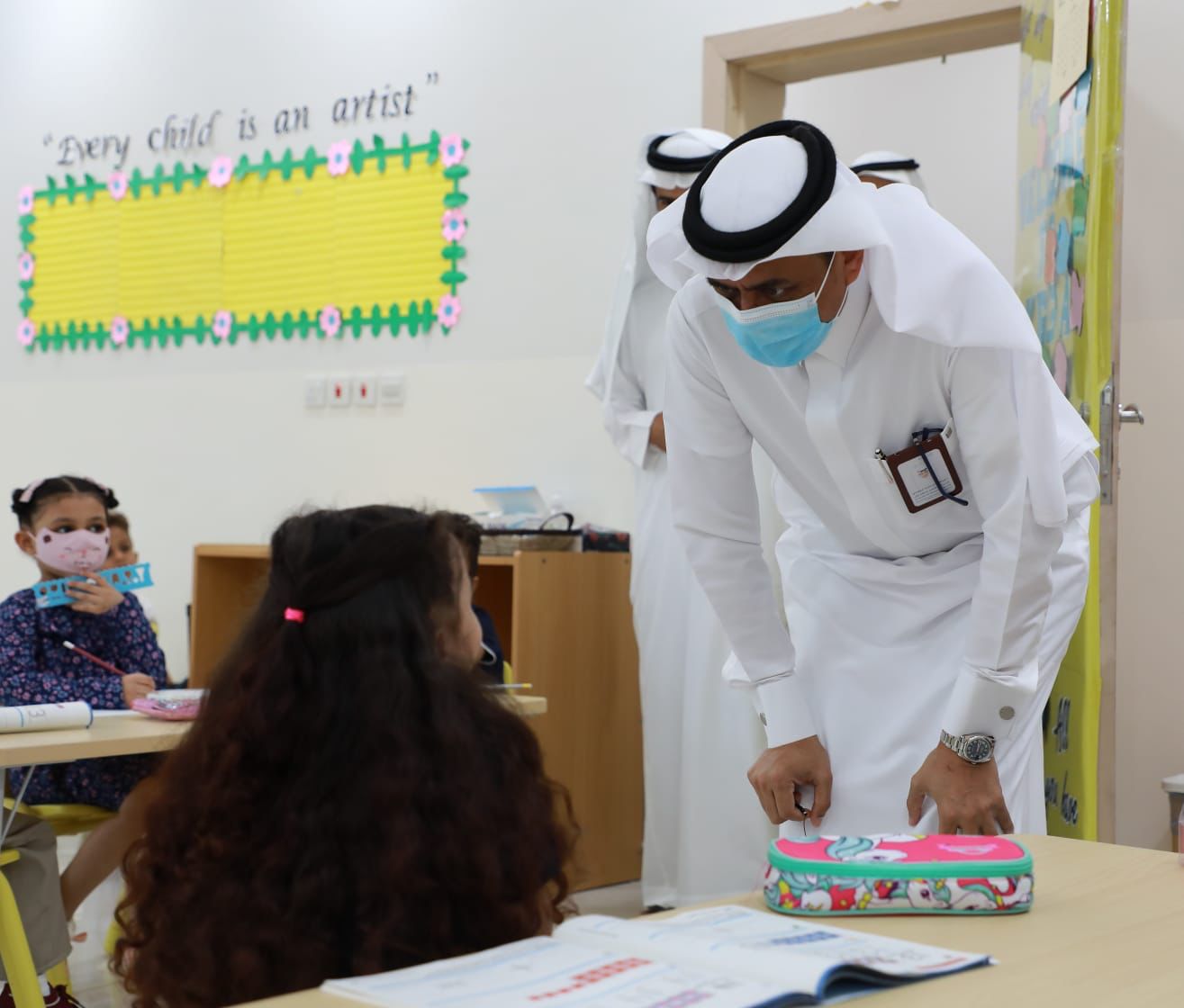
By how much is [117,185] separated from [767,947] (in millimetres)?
5146

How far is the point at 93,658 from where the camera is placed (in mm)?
3137

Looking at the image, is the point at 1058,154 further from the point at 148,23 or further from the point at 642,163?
the point at 148,23

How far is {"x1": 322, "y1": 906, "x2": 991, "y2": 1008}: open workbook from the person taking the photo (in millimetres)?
908

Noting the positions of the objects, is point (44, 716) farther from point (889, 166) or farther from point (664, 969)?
point (889, 166)

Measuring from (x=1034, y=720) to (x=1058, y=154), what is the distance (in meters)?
1.36

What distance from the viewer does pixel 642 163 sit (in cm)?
365

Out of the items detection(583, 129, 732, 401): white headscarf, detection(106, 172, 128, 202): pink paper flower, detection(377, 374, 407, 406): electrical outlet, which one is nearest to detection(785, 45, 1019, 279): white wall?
detection(583, 129, 732, 401): white headscarf

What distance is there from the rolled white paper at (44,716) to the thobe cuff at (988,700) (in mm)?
1466

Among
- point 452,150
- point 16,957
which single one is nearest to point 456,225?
point 452,150

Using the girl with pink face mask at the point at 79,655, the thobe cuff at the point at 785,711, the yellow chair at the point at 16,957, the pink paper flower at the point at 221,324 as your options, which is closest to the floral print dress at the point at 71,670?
the girl with pink face mask at the point at 79,655

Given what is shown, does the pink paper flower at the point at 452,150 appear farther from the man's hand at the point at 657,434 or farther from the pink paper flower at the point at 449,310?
the man's hand at the point at 657,434

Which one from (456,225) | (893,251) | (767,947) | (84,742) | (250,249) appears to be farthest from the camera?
(250,249)

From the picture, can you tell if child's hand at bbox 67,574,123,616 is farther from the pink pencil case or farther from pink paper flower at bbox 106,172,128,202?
pink paper flower at bbox 106,172,128,202

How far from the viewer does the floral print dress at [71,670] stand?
3.07 metres
